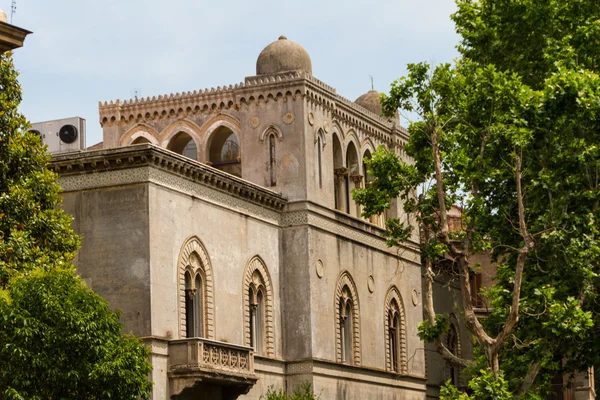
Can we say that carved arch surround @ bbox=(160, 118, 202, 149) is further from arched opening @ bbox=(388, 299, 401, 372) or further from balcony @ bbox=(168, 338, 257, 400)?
arched opening @ bbox=(388, 299, 401, 372)

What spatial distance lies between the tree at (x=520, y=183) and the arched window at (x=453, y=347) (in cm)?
2035

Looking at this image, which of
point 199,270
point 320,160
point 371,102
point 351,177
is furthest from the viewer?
point 371,102

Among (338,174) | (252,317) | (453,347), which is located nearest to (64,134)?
(252,317)

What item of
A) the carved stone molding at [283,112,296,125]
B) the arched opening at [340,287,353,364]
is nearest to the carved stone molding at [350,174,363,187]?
the arched opening at [340,287,353,364]

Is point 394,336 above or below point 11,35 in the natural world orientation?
below

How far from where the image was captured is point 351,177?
145ft

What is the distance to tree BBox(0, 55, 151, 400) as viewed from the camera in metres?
27.3

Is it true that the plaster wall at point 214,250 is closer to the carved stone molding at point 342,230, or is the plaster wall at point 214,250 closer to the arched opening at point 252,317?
the carved stone molding at point 342,230

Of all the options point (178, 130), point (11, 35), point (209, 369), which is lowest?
point (209, 369)

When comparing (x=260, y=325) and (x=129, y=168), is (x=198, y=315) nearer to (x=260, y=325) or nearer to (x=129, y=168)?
(x=260, y=325)

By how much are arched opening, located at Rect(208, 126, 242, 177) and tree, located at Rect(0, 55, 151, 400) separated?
507 inches

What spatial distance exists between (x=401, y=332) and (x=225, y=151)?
29.1 feet

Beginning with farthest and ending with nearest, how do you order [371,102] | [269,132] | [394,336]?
[371,102]
[394,336]
[269,132]

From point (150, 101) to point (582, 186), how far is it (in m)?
15.3
